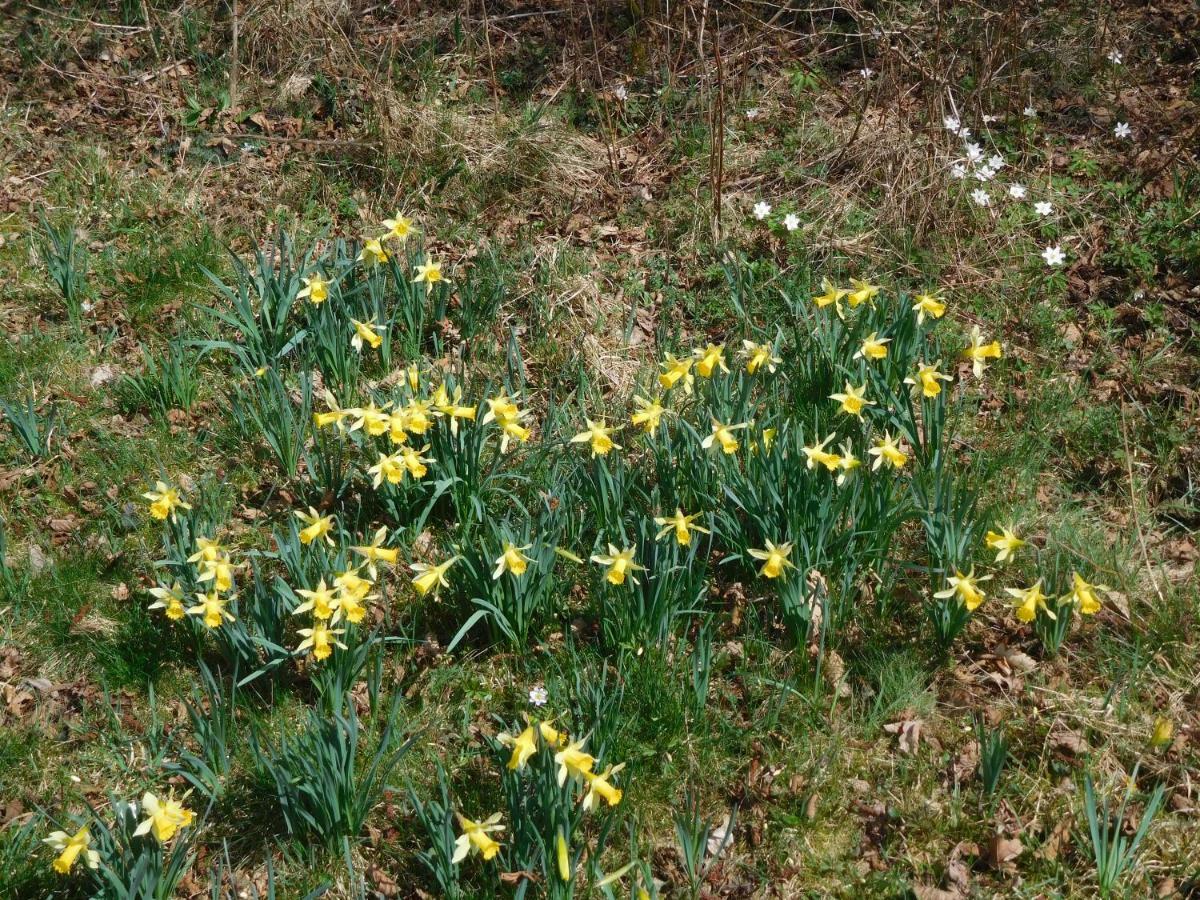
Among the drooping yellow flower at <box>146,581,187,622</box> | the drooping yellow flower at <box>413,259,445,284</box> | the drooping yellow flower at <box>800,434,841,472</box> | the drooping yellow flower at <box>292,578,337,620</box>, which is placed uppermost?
the drooping yellow flower at <box>413,259,445,284</box>

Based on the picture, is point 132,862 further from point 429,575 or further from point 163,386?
point 163,386

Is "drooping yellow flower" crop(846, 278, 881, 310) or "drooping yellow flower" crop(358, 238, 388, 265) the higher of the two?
"drooping yellow flower" crop(846, 278, 881, 310)

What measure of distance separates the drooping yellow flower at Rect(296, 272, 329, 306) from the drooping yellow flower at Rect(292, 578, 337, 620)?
49.3 inches

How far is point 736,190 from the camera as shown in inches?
192

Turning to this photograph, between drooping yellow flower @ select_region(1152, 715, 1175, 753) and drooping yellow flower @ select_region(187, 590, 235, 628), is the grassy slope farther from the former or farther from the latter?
drooping yellow flower @ select_region(187, 590, 235, 628)

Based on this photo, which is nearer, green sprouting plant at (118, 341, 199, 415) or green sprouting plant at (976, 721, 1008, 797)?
green sprouting plant at (976, 721, 1008, 797)

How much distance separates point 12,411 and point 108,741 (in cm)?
127

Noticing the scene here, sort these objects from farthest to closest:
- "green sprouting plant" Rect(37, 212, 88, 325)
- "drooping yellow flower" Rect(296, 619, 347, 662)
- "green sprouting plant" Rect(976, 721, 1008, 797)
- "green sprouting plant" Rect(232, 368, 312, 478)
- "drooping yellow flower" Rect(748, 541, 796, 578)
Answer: "green sprouting plant" Rect(37, 212, 88, 325) → "green sprouting plant" Rect(232, 368, 312, 478) → "drooping yellow flower" Rect(748, 541, 796, 578) → "drooping yellow flower" Rect(296, 619, 347, 662) → "green sprouting plant" Rect(976, 721, 1008, 797)

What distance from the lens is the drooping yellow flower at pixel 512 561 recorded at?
2.77 m

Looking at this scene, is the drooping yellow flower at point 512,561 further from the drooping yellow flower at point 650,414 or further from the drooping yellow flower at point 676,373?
the drooping yellow flower at point 676,373

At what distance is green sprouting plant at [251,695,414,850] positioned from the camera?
2393 mm

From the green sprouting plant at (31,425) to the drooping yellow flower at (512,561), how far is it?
1.77 meters

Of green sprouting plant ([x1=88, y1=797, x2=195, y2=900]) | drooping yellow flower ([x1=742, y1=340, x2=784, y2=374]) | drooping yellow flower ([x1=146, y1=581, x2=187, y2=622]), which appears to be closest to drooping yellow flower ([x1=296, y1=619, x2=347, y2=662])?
drooping yellow flower ([x1=146, y1=581, x2=187, y2=622])

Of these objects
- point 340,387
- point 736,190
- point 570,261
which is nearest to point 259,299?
point 340,387
